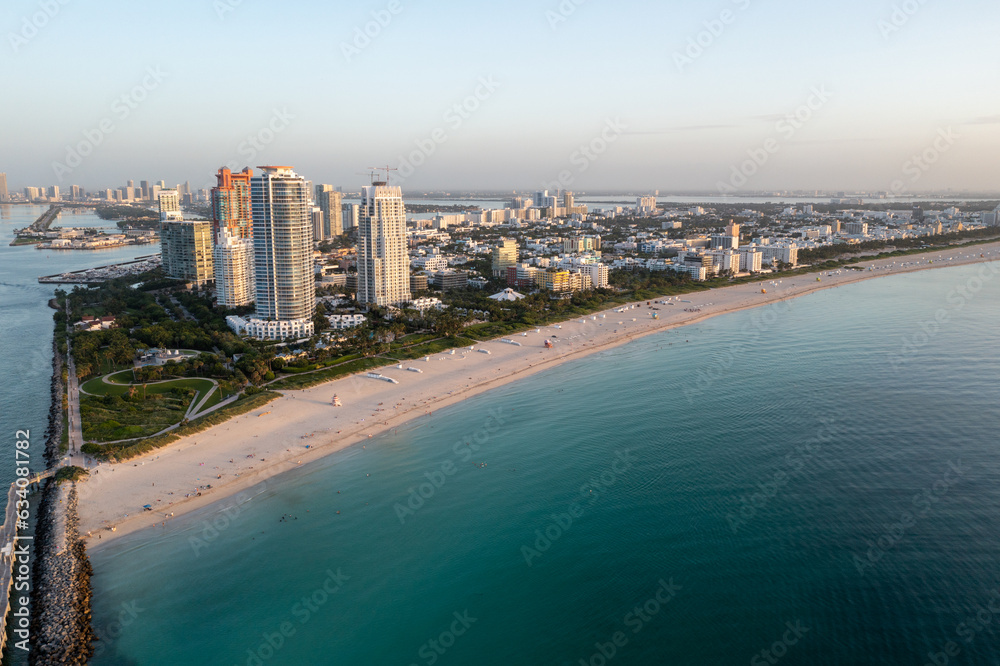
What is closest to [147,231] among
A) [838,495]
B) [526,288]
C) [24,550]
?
[526,288]

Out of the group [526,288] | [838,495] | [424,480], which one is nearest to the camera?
[838,495]

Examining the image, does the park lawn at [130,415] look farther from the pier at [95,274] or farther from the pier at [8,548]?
the pier at [95,274]

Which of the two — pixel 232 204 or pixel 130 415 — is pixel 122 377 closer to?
pixel 130 415

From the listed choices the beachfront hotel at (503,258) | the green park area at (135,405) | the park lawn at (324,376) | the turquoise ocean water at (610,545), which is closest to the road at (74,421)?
the green park area at (135,405)

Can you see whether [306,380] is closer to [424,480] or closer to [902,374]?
[424,480]

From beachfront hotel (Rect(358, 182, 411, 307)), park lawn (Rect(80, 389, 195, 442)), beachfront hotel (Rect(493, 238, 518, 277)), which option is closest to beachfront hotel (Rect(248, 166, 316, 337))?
→ beachfront hotel (Rect(358, 182, 411, 307))
